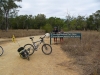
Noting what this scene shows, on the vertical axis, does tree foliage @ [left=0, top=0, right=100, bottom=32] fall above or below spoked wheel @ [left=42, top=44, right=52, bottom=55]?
above

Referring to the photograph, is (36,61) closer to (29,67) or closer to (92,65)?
(29,67)

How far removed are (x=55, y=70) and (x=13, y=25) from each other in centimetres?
7212

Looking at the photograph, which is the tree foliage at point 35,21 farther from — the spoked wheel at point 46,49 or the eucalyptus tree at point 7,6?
the spoked wheel at point 46,49

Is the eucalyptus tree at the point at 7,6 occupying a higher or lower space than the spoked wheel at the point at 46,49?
higher

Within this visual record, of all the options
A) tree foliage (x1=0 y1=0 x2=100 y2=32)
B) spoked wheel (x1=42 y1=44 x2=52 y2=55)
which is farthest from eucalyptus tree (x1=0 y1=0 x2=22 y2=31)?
spoked wheel (x1=42 y1=44 x2=52 y2=55)

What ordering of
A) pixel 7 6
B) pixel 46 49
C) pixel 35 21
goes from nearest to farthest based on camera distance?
pixel 46 49
pixel 7 6
pixel 35 21

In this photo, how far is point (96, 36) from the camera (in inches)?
688

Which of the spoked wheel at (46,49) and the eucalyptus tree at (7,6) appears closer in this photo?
the spoked wheel at (46,49)

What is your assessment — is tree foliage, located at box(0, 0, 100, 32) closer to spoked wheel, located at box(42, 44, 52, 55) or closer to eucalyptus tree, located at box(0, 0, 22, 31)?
eucalyptus tree, located at box(0, 0, 22, 31)

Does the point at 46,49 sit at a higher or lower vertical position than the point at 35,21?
lower

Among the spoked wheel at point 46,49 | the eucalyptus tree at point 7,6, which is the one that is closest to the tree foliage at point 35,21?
the eucalyptus tree at point 7,6

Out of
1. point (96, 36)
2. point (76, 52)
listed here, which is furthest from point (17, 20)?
point (76, 52)

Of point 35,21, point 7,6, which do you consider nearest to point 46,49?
point 7,6

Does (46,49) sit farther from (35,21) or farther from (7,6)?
(35,21)
